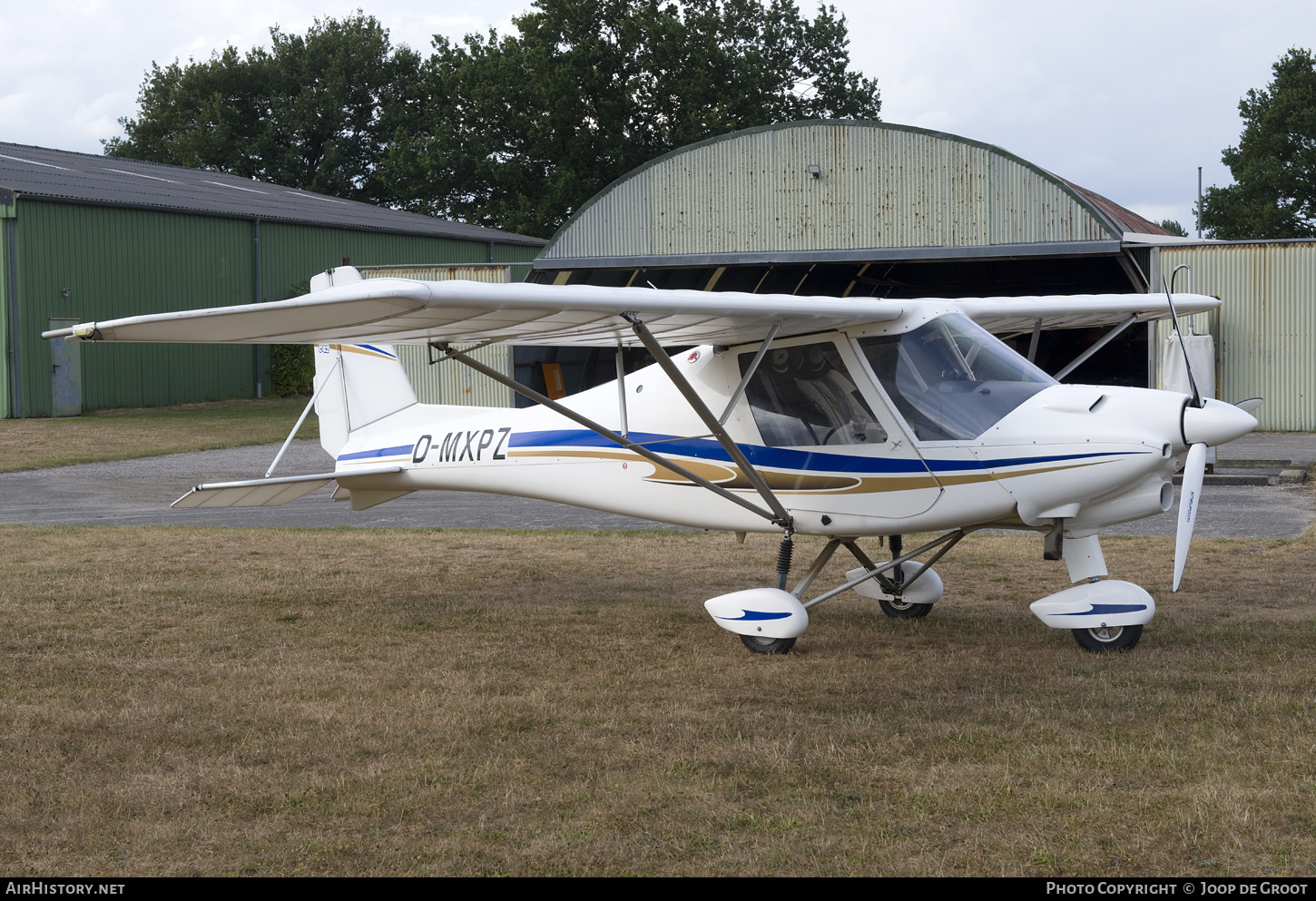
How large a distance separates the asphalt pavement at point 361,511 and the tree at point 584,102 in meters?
34.1

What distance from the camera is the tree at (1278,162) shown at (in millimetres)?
54562

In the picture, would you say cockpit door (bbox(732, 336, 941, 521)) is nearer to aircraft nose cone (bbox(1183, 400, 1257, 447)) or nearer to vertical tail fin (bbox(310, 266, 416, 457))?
aircraft nose cone (bbox(1183, 400, 1257, 447))

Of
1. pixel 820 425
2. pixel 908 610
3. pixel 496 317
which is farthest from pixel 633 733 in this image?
pixel 908 610

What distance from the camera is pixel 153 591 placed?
9.20m

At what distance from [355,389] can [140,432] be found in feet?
58.2

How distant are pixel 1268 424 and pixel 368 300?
67.3ft

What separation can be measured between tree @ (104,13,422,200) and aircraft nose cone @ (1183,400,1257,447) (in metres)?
56.4

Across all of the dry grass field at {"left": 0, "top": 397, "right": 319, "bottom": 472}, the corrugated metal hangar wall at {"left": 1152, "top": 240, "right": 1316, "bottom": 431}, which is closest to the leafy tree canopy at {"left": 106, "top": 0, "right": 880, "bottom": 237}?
the dry grass field at {"left": 0, "top": 397, "right": 319, "bottom": 472}

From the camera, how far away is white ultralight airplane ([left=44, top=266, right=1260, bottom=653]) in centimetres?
623

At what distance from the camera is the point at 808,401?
24.1 feet

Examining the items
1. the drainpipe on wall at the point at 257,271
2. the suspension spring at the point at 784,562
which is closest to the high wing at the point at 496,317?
the suspension spring at the point at 784,562

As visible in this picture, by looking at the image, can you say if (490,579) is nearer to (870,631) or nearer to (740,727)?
(870,631)

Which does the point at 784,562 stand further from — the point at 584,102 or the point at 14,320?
the point at 584,102

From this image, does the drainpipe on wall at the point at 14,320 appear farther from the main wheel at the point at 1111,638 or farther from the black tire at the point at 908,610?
the main wheel at the point at 1111,638
